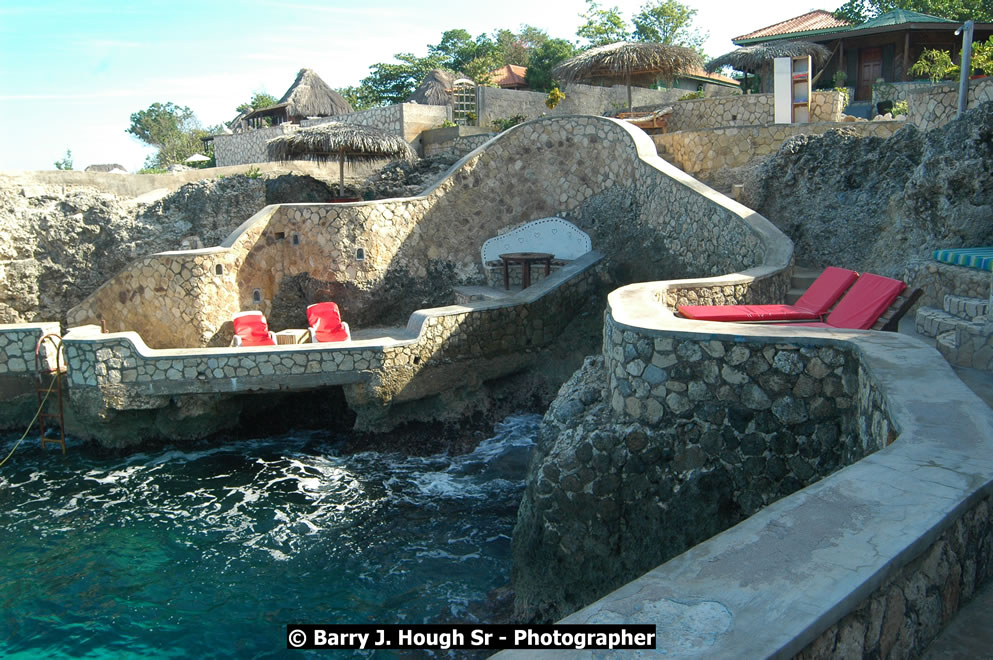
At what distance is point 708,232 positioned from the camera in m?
10.3

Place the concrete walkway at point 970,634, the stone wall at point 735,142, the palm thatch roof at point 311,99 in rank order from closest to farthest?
the concrete walkway at point 970,634 → the stone wall at point 735,142 → the palm thatch roof at point 311,99

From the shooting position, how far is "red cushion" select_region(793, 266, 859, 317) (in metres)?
7.26

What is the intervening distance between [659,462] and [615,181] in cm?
845

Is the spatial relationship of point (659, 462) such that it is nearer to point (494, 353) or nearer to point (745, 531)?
point (745, 531)

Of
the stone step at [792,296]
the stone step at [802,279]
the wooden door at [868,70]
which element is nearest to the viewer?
the stone step at [792,296]

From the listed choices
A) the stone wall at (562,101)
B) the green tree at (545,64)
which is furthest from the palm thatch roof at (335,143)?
the green tree at (545,64)

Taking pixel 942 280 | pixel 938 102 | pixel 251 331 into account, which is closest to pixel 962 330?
pixel 942 280

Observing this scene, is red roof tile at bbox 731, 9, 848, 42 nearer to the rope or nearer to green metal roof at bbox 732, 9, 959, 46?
green metal roof at bbox 732, 9, 959, 46

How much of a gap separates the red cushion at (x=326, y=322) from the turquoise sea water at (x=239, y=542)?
1658 mm

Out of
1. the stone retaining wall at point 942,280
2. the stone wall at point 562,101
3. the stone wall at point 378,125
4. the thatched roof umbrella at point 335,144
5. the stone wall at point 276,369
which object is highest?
the stone wall at point 562,101

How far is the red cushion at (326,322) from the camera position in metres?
11.6

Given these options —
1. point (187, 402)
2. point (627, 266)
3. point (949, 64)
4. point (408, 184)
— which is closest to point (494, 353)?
point (627, 266)

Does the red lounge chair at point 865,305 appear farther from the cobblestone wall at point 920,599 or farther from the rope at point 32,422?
the rope at point 32,422

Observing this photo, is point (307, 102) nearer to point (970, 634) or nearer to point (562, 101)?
point (562, 101)
